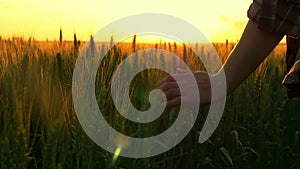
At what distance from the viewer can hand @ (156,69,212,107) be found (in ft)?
3.29

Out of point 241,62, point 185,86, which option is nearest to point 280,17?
point 241,62

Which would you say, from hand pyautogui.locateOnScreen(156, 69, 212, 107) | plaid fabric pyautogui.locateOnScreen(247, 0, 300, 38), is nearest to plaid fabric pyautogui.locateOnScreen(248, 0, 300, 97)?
plaid fabric pyautogui.locateOnScreen(247, 0, 300, 38)

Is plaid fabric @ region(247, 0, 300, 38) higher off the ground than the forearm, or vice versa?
plaid fabric @ region(247, 0, 300, 38)

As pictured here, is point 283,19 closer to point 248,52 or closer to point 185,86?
point 248,52

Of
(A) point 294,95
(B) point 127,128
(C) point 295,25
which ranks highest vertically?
(C) point 295,25

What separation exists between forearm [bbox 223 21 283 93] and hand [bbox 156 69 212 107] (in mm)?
45

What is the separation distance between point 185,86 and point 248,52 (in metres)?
0.14

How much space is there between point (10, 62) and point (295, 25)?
0.99m

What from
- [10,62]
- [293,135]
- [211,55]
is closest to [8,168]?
[10,62]

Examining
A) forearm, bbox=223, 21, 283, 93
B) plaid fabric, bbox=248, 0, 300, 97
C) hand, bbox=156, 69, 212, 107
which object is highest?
plaid fabric, bbox=248, 0, 300, 97

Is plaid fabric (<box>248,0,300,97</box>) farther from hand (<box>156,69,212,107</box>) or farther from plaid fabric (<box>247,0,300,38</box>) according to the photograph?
hand (<box>156,69,212,107</box>)

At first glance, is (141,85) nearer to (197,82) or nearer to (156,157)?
(156,157)

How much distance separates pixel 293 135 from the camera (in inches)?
89.0

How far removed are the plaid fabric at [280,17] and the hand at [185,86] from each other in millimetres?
152
